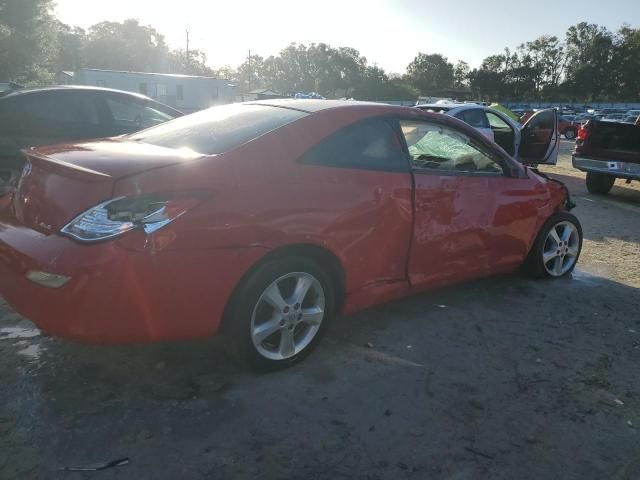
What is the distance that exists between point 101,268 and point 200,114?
5.89 feet

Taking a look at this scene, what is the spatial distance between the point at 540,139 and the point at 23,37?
32.8 metres

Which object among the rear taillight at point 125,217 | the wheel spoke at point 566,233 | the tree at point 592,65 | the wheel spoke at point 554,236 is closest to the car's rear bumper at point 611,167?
the wheel spoke at point 566,233

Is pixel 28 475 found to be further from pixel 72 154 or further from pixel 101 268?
pixel 72 154

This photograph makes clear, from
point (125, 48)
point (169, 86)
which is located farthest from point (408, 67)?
point (169, 86)

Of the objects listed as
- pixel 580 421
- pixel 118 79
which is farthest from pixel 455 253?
pixel 118 79

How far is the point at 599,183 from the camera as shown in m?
9.95

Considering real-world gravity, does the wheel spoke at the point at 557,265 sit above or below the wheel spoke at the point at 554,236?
below

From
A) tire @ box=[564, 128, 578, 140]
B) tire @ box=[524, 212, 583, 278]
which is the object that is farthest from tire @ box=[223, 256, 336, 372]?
tire @ box=[564, 128, 578, 140]

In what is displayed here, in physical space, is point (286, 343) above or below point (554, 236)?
below

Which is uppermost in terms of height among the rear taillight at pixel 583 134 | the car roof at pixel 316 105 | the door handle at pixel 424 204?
the car roof at pixel 316 105

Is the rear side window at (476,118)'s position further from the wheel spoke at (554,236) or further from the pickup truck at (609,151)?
the wheel spoke at (554,236)

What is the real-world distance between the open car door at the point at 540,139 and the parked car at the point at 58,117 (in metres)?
8.04

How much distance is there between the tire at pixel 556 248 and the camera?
4.48m

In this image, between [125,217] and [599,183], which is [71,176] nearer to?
[125,217]
